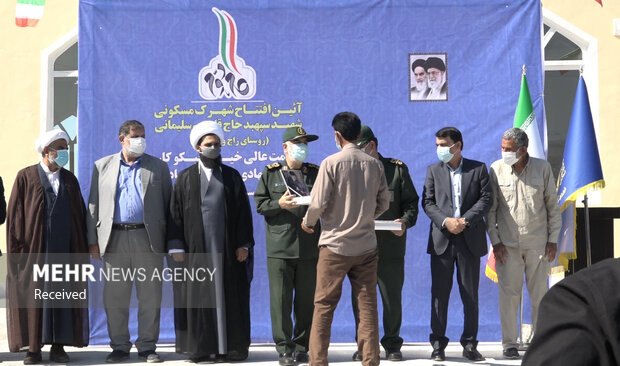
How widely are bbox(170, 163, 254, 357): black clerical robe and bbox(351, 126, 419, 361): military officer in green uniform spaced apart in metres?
0.85

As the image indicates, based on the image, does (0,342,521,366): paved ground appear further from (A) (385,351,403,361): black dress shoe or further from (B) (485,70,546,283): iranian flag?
(B) (485,70,546,283): iranian flag

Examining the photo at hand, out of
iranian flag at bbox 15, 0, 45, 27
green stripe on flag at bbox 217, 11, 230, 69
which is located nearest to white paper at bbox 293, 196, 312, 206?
green stripe on flag at bbox 217, 11, 230, 69

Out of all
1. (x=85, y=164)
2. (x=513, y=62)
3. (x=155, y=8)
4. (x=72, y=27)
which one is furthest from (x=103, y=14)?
(x=72, y=27)

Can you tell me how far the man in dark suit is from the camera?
228 inches

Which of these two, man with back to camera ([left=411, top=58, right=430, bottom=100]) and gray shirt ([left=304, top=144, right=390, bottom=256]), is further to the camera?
man with back to camera ([left=411, top=58, right=430, bottom=100])

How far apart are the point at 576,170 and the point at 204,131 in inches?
108

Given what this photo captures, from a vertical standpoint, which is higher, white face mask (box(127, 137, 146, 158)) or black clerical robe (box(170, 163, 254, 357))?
white face mask (box(127, 137, 146, 158))

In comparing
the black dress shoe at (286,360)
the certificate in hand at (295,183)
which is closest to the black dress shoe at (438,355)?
the black dress shoe at (286,360)

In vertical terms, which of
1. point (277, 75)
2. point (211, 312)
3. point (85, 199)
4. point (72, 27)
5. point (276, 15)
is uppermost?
point (72, 27)

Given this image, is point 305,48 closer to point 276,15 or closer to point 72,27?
point 276,15

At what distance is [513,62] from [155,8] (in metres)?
2.72

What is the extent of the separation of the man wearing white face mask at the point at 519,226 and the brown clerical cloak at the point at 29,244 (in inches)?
115

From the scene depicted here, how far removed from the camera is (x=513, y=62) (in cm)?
632

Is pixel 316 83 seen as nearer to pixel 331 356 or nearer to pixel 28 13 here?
pixel 331 356
